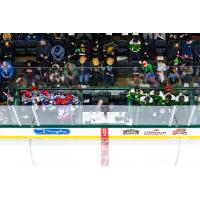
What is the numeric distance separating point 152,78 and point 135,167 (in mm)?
1789

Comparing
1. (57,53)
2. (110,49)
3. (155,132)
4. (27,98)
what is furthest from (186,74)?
(27,98)

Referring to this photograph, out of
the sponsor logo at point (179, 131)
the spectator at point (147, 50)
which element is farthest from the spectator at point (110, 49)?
the sponsor logo at point (179, 131)

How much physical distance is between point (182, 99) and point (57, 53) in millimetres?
2797

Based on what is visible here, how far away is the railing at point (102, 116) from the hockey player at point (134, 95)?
0.77ft

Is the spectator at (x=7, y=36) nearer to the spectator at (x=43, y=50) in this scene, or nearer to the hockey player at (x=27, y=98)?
the spectator at (x=43, y=50)

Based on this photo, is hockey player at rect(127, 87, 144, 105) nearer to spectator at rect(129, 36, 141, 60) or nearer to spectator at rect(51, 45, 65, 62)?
spectator at rect(129, 36, 141, 60)

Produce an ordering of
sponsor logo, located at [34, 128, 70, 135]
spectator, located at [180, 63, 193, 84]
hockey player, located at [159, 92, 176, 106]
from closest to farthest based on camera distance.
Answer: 1. sponsor logo, located at [34, 128, 70, 135]
2. hockey player, located at [159, 92, 176, 106]
3. spectator, located at [180, 63, 193, 84]

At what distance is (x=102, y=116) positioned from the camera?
12.8 metres

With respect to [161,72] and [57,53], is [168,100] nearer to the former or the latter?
[161,72]

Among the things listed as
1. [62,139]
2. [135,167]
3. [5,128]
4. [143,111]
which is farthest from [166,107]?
[5,128]

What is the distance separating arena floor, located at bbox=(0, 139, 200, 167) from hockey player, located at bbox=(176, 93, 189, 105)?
2.34 ft

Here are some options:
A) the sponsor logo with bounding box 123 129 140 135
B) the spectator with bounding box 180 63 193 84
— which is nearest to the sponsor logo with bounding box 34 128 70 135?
the sponsor logo with bounding box 123 129 140 135

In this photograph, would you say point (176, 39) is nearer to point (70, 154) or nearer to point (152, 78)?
point (152, 78)

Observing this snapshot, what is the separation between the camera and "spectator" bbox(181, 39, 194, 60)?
13852 millimetres
